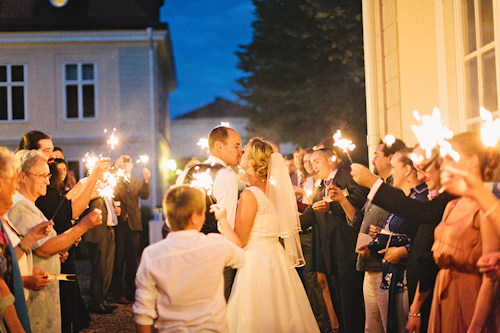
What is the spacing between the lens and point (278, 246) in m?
3.84

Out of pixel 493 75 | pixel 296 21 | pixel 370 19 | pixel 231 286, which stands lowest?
pixel 231 286

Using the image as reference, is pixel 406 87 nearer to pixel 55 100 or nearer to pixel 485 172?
pixel 485 172

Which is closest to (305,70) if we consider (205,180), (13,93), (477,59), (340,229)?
(13,93)

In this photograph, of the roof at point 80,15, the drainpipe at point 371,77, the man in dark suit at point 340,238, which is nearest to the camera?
the man in dark suit at point 340,238

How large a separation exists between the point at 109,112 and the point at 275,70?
1008 centimetres

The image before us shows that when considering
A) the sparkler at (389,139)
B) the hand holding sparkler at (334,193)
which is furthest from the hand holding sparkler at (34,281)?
the sparkler at (389,139)

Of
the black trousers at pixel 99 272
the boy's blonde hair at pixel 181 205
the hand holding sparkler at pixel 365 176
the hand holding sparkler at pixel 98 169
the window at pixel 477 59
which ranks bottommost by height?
the black trousers at pixel 99 272

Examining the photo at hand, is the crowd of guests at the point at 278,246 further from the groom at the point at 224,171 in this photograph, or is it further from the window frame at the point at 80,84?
the window frame at the point at 80,84

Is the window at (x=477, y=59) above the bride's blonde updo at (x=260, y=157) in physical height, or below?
above

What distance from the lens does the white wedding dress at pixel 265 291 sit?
3.49 metres

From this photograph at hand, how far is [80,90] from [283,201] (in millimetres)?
14494

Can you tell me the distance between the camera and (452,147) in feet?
7.70

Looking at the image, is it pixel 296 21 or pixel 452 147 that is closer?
pixel 452 147

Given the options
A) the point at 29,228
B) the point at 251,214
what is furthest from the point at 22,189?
the point at 251,214
